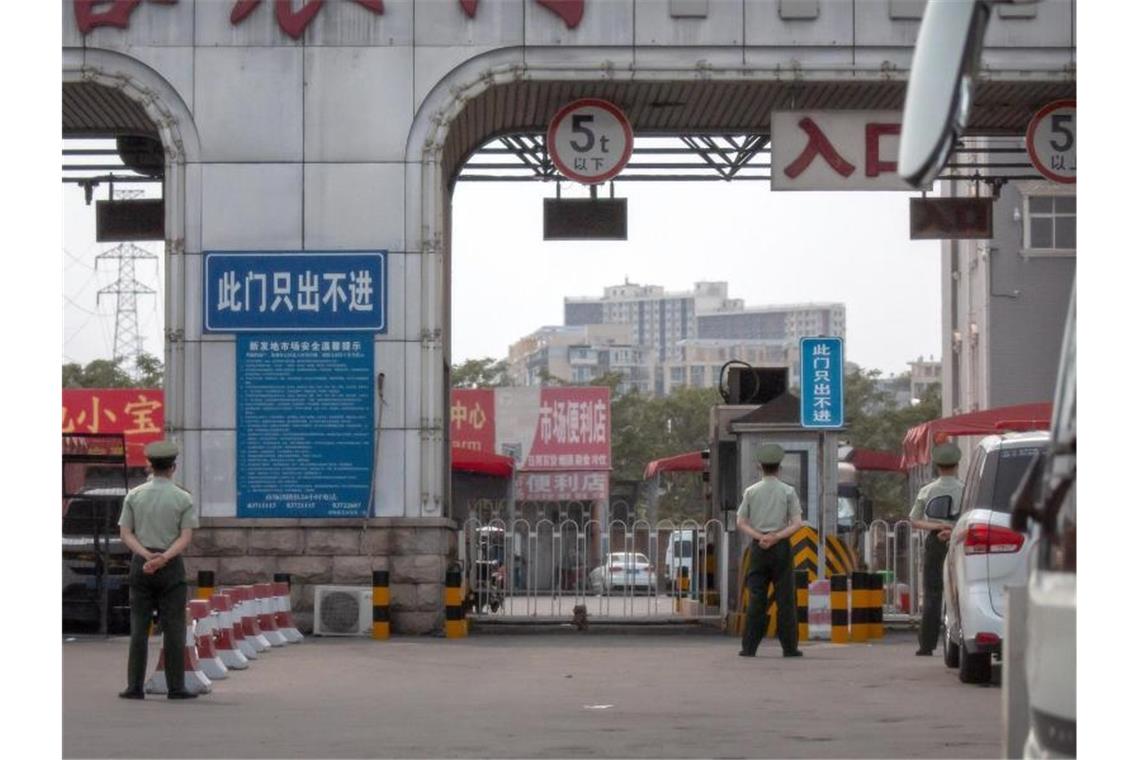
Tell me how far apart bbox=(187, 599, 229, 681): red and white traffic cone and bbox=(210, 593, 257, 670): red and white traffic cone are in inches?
30.9

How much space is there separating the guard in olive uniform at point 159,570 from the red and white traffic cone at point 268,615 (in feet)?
18.3

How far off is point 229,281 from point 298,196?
1.08 m

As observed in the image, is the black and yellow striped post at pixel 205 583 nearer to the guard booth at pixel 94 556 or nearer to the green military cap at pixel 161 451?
the guard booth at pixel 94 556

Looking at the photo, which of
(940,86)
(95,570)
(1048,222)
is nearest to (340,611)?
(95,570)

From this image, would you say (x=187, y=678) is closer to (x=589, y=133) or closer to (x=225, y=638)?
(x=225, y=638)

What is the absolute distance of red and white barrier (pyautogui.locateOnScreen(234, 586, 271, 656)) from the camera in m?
19.0

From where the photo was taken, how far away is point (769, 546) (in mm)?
18703

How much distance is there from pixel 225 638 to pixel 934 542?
5.81 metres

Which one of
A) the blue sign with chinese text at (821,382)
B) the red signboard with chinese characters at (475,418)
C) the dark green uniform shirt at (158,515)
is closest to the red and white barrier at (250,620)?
the dark green uniform shirt at (158,515)

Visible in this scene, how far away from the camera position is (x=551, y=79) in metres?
22.9

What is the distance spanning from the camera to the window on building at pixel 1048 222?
48438 mm

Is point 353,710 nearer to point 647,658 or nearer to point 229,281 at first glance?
point 647,658

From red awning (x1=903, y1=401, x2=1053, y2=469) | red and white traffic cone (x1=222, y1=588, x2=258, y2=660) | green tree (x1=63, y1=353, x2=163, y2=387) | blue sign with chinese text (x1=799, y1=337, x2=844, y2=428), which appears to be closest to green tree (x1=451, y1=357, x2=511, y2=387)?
green tree (x1=63, y1=353, x2=163, y2=387)
